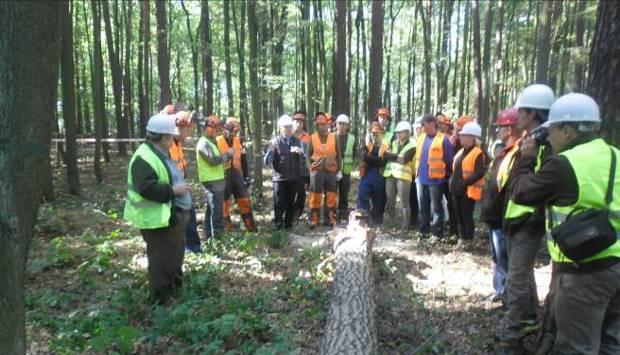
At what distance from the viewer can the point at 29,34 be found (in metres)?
2.24

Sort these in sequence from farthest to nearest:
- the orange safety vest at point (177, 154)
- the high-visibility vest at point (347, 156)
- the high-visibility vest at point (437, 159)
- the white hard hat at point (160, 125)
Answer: the high-visibility vest at point (347, 156)
the high-visibility vest at point (437, 159)
the orange safety vest at point (177, 154)
the white hard hat at point (160, 125)

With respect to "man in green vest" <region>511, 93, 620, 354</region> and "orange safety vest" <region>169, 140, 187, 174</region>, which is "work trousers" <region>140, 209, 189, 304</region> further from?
"man in green vest" <region>511, 93, 620, 354</region>

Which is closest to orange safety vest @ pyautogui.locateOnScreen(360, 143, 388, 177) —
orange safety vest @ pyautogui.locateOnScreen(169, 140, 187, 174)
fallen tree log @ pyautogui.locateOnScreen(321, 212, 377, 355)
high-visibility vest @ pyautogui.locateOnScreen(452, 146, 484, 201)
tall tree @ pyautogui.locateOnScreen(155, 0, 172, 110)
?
high-visibility vest @ pyautogui.locateOnScreen(452, 146, 484, 201)

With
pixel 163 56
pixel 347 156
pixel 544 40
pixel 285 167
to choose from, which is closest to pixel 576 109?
pixel 285 167

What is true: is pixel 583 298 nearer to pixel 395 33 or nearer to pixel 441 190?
pixel 441 190

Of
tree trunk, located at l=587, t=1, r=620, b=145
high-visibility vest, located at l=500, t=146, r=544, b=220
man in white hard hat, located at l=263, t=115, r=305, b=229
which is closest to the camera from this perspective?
high-visibility vest, located at l=500, t=146, r=544, b=220

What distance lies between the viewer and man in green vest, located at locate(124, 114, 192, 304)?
4.84 metres

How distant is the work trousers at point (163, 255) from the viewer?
5.05 meters

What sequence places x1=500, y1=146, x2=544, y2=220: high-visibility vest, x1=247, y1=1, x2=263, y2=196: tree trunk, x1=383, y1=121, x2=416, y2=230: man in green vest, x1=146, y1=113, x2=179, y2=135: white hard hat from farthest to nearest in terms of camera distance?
x1=247, y1=1, x2=263, y2=196: tree trunk, x1=383, y1=121, x2=416, y2=230: man in green vest, x1=146, y1=113, x2=179, y2=135: white hard hat, x1=500, y1=146, x2=544, y2=220: high-visibility vest

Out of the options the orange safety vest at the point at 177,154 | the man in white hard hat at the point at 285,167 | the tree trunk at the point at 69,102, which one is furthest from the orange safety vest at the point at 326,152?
the tree trunk at the point at 69,102

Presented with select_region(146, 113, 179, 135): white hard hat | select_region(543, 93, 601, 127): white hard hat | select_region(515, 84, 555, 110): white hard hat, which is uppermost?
select_region(515, 84, 555, 110): white hard hat

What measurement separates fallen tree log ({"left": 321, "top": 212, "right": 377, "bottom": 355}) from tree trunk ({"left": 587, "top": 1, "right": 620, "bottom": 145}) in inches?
117

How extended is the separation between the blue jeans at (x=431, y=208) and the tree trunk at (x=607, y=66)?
3403 mm

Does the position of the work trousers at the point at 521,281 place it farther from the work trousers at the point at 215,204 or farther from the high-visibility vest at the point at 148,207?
the work trousers at the point at 215,204
